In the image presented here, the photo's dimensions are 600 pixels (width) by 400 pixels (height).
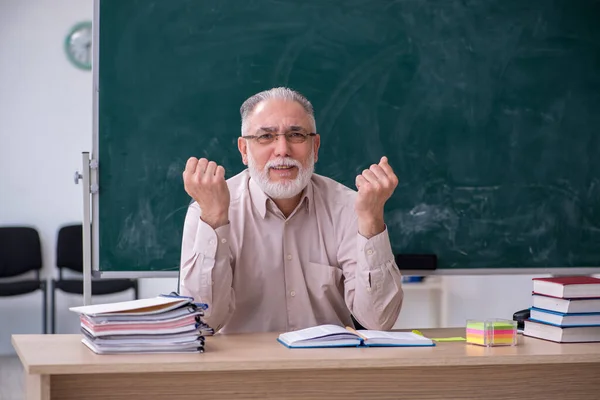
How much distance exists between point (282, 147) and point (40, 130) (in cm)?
417

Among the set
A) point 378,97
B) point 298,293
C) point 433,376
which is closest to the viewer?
point 433,376

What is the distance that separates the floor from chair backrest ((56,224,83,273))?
78cm

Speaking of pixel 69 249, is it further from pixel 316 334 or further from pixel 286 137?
pixel 316 334

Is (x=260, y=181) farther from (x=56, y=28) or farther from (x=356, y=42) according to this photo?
(x=56, y=28)

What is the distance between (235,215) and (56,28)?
4190 millimetres

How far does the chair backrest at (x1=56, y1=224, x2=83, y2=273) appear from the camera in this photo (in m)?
6.12

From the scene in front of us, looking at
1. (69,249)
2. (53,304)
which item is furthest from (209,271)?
(69,249)

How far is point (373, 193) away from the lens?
7.61 ft

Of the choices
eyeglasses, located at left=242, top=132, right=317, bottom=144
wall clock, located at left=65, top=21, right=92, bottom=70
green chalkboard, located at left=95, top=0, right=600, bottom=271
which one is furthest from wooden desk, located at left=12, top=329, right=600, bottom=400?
wall clock, located at left=65, top=21, right=92, bottom=70

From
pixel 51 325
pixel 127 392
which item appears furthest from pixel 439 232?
pixel 51 325

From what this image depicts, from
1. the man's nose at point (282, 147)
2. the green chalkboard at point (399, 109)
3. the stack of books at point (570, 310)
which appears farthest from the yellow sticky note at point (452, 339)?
the green chalkboard at point (399, 109)

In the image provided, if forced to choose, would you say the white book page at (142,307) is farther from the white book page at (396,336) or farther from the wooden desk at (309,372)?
the white book page at (396,336)

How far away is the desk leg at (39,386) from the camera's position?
1757mm

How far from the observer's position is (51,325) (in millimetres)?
6125
